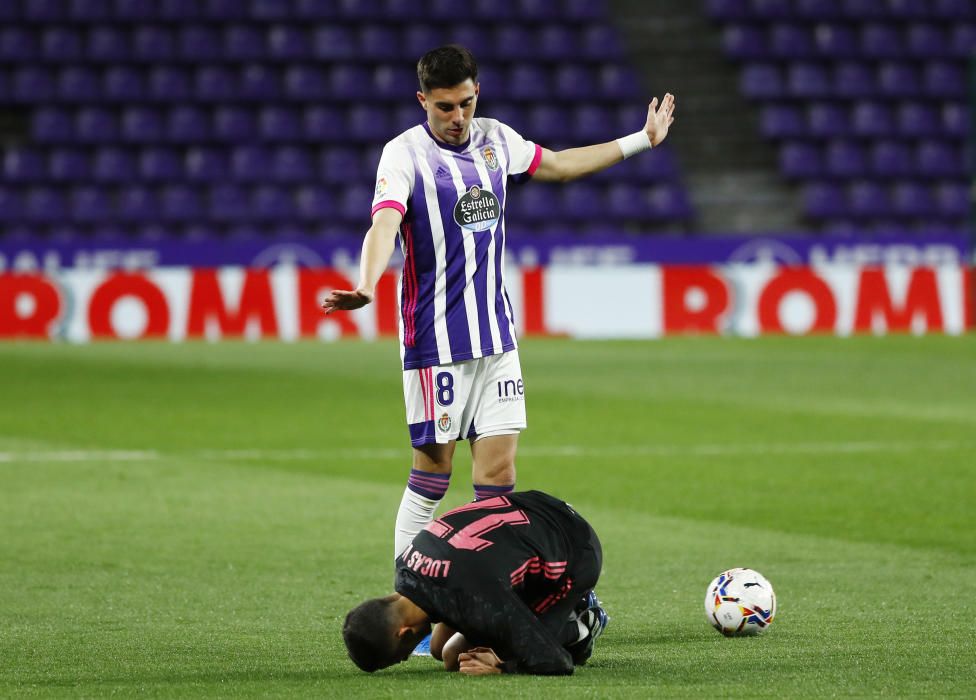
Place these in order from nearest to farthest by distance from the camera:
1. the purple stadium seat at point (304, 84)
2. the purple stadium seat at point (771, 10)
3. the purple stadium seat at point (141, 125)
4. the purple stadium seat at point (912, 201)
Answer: the purple stadium seat at point (141, 125)
the purple stadium seat at point (304, 84)
the purple stadium seat at point (912, 201)
the purple stadium seat at point (771, 10)

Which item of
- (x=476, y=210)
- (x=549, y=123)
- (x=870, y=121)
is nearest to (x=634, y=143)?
(x=476, y=210)

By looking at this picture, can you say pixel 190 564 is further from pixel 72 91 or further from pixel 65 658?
pixel 72 91

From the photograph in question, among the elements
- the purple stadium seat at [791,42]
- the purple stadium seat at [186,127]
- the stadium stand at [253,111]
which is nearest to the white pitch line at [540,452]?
the stadium stand at [253,111]

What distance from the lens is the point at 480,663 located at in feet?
16.5

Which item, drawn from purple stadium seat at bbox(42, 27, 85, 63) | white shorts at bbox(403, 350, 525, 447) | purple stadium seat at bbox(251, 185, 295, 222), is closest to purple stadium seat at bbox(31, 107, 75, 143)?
purple stadium seat at bbox(42, 27, 85, 63)

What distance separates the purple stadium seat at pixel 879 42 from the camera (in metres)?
28.9

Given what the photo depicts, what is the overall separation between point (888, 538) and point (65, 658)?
4143 mm

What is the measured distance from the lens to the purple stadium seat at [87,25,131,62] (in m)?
26.6

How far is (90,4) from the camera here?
26.8 metres

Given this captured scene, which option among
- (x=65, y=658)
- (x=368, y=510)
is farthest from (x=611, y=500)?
(x=65, y=658)

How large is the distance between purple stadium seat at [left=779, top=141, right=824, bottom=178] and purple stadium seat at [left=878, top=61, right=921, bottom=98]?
76.3 inches

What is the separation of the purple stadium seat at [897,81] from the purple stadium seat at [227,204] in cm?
1077

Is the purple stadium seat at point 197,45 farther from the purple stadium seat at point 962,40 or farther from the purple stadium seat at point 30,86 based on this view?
the purple stadium seat at point 962,40

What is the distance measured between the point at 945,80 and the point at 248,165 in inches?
458
